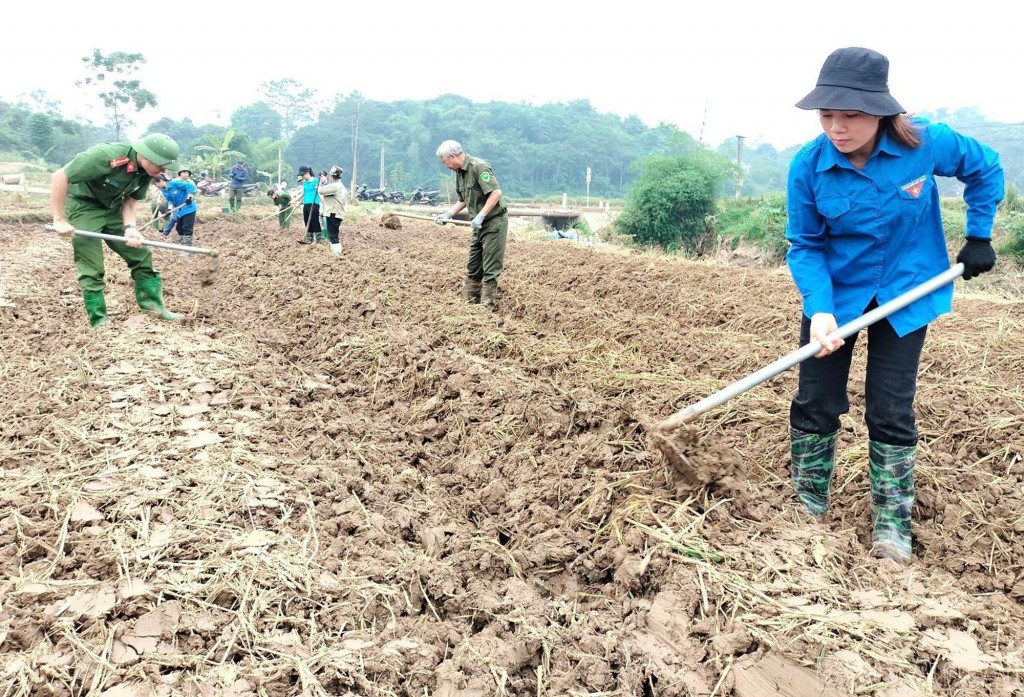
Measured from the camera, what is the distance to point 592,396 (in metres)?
4.29

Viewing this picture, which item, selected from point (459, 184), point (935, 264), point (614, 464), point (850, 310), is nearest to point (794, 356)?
point (850, 310)

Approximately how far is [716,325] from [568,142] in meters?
76.4

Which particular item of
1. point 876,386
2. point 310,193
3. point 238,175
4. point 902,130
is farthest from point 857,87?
point 238,175

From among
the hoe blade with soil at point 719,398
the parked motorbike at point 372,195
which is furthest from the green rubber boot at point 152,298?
the parked motorbike at point 372,195

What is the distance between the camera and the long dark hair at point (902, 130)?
7.91 ft

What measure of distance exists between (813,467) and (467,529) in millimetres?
1513

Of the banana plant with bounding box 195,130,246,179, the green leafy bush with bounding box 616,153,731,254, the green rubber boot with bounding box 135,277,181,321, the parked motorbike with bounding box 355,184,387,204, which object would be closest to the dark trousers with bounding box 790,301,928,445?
the green rubber boot with bounding box 135,277,181,321

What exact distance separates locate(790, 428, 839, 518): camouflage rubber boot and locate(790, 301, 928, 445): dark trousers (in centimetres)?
4

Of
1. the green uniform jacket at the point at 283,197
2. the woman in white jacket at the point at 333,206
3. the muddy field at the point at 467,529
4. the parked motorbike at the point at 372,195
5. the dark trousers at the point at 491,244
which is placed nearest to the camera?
the muddy field at the point at 467,529

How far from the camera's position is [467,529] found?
313 cm

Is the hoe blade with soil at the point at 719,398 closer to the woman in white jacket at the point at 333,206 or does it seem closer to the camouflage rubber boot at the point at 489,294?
the camouflage rubber boot at the point at 489,294

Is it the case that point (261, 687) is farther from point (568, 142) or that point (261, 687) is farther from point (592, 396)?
point (568, 142)

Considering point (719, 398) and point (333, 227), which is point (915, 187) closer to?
point (719, 398)

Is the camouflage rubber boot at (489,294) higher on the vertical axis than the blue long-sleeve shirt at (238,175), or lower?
lower
